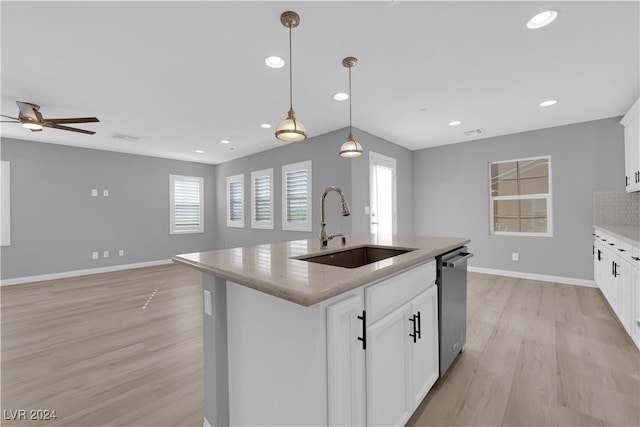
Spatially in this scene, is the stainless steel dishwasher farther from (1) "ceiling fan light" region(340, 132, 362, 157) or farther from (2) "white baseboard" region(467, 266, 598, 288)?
(2) "white baseboard" region(467, 266, 598, 288)

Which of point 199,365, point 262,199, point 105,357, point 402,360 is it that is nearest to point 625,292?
point 402,360

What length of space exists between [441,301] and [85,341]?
10.3 ft

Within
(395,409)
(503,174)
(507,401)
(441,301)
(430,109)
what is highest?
(430,109)

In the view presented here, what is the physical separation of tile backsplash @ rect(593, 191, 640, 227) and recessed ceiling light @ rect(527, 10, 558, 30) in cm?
335

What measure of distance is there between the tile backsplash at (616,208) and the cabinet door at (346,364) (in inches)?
190

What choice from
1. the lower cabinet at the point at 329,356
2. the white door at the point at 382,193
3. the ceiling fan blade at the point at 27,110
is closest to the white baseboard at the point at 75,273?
the ceiling fan blade at the point at 27,110

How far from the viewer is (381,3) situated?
70.1 inches

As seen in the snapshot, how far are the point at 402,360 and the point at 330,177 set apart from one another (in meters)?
3.46

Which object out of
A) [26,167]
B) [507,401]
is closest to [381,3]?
[507,401]

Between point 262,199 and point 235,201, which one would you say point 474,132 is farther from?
point 235,201

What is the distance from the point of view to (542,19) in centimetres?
193

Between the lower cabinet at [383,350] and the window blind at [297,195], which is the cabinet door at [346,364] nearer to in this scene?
the lower cabinet at [383,350]

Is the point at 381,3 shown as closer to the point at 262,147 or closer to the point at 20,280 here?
the point at 262,147

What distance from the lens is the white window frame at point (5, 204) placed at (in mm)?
4680
